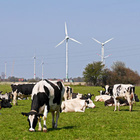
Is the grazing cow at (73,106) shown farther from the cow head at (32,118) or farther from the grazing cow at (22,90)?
the grazing cow at (22,90)

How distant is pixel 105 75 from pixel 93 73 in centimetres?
410

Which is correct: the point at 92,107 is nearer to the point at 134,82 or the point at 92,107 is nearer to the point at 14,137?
the point at 14,137

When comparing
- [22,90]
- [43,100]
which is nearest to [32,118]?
[43,100]

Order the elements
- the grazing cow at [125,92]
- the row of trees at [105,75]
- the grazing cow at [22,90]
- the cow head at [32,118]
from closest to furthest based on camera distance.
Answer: the cow head at [32,118] → the grazing cow at [125,92] → the grazing cow at [22,90] → the row of trees at [105,75]

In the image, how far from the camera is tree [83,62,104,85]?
11706 cm

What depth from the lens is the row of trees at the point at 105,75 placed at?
384ft

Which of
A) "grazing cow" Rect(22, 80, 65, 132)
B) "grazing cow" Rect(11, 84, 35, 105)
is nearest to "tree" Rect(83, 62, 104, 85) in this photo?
"grazing cow" Rect(11, 84, 35, 105)

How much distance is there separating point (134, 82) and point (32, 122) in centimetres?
10926

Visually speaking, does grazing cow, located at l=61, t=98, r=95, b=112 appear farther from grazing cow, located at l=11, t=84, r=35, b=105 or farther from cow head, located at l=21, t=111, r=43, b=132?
grazing cow, located at l=11, t=84, r=35, b=105

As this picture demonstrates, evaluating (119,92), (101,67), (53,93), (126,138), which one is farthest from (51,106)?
(101,67)

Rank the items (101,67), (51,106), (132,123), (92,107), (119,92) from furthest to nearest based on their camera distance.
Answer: (101,67) → (92,107) → (119,92) → (132,123) → (51,106)

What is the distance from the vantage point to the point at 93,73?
117m

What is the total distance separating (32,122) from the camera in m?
13.8

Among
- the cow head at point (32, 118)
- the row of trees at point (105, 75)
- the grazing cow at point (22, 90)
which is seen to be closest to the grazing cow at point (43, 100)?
the cow head at point (32, 118)
